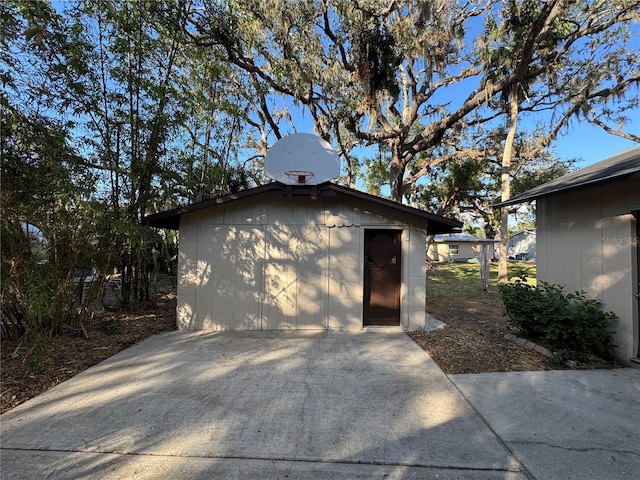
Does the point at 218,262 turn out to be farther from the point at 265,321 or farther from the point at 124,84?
the point at 124,84

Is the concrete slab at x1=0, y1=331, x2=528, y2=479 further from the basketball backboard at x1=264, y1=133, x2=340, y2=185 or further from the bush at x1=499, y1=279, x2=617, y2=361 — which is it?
the basketball backboard at x1=264, y1=133, x2=340, y2=185

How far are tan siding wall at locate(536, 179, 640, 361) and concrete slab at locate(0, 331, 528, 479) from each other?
106 inches

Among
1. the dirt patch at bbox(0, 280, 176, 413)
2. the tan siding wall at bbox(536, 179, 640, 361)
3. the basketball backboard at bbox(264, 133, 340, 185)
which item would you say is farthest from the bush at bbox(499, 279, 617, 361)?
the dirt patch at bbox(0, 280, 176, 413)

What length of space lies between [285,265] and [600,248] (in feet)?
16.2

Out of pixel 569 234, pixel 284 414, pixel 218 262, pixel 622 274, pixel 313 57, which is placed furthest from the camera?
pixel 313 57

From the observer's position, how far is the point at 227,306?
5.86m

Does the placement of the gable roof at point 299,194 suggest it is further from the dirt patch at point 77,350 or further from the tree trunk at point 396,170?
the tree trunk at point 396,170

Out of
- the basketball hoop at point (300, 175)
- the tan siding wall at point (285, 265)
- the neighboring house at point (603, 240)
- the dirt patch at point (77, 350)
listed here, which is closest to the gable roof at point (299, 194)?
the basketball hoop at point (300, 175)

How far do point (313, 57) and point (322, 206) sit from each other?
22.3ft

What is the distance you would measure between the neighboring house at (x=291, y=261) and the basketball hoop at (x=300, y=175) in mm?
463

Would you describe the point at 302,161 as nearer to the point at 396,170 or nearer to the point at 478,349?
the point at 478,349

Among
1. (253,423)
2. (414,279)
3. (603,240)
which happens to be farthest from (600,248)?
(253,423)

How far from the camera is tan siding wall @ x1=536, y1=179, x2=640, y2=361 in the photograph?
4.11 meters

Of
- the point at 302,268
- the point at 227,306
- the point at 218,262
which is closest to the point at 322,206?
the point at 302,268
